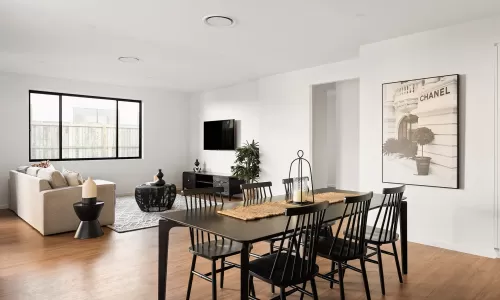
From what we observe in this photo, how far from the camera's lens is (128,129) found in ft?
27.5

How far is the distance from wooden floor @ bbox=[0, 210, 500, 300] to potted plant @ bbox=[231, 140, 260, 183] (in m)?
2.79

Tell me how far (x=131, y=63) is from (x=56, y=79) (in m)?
2.45

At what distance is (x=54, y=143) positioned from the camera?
7.32m

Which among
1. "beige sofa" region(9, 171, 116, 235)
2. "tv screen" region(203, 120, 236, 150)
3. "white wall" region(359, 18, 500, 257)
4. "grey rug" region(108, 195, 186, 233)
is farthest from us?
"tv screen" region(203, 120, 236, 150)

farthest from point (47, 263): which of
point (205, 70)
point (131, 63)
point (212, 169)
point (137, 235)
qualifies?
point (212, 169)

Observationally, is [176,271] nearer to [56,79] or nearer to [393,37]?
[393,37]

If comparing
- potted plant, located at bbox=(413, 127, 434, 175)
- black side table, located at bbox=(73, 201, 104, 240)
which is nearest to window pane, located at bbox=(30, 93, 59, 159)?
black side table, located at bbox=(73, 201, 104, 240)

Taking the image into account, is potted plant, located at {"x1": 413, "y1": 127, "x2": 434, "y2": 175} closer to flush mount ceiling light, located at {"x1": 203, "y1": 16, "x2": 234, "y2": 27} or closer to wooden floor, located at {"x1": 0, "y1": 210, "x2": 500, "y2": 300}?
wooden floor, located at {"x1": 0, "y1": 210, "x2": 500, "y2": 300}

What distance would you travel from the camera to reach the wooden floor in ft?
9.44

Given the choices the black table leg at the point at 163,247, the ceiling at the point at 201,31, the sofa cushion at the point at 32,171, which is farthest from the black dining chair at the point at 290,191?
the sofa cushion at the point at 32,171

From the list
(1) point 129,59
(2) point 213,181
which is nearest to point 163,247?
(1) point 129,59

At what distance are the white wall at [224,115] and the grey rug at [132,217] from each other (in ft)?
5.38

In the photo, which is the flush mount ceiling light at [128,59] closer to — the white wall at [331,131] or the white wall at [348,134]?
the white wall at [348,134]

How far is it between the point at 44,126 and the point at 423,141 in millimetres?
7069
